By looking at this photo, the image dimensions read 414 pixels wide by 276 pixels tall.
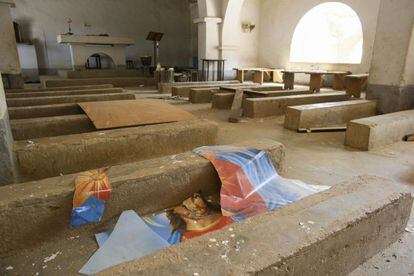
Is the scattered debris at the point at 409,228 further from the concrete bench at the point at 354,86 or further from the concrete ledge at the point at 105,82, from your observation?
the concrete ledge at the point at 105,82

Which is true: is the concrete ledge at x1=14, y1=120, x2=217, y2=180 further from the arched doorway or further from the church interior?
the arched doorway

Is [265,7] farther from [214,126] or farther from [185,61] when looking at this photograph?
[214,126]

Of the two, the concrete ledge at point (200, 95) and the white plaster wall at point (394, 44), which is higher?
the white plaster wall at point (394, 44)

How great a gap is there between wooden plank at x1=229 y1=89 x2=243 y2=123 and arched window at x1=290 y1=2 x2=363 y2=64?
6.78 meters

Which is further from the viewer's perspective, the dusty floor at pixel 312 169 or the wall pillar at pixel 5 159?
the wall pillar at pixel 5 159

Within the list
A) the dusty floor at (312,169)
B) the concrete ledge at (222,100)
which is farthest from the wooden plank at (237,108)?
the concrete ledge at (222,100)

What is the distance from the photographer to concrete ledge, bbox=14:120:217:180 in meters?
2.27

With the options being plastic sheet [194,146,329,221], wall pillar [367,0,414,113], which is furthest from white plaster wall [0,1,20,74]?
wall pillar [367,0,414,113]

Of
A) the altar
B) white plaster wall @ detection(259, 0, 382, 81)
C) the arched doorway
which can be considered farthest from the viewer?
the arched doorway

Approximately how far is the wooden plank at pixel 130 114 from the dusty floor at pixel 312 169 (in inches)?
33.7

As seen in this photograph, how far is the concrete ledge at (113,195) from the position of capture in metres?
1.63

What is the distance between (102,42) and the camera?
1008 cm

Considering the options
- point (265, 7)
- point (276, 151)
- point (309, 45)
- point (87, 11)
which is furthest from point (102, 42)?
point (276, 151)

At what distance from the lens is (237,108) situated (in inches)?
226
